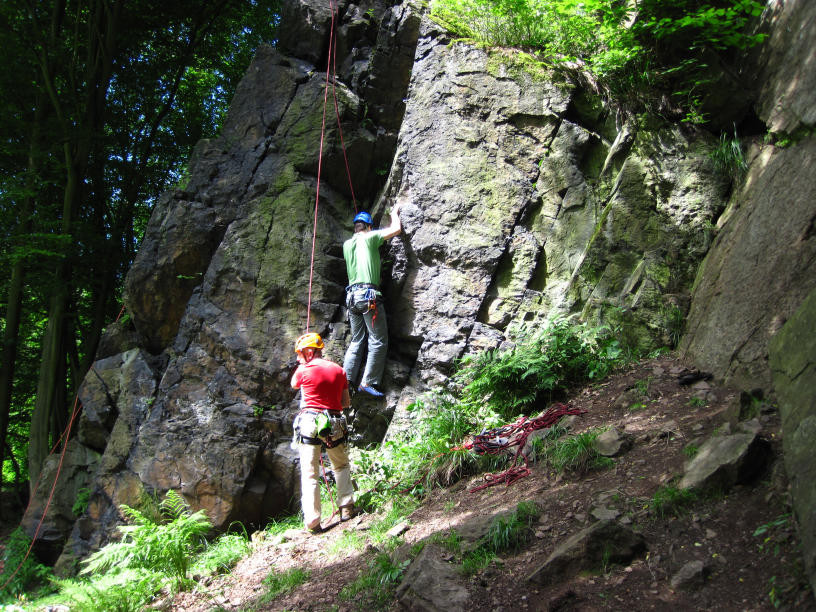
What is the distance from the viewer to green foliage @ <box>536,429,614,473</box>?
4.02 metres

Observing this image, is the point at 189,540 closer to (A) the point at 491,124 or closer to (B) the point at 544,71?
(A) the point at 491,124

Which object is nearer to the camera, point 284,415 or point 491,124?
point 284,415

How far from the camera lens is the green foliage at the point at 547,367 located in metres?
5.62

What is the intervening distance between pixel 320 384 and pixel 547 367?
254cm

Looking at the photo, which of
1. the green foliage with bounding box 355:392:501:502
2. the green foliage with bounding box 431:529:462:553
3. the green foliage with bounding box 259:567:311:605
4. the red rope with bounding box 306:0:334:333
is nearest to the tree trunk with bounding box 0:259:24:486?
the red rope with bounding box 306:0:334:333

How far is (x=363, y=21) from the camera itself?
30.1ft

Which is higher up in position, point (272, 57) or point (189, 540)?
point (272, 57)

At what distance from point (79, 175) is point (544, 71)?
9.58 metres

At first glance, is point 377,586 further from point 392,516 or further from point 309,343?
point 309,343

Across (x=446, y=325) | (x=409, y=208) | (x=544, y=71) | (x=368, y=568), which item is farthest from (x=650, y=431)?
(x=544, y=71)

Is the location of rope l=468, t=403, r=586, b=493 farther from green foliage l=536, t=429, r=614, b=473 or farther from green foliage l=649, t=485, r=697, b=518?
green foliage l=649, t=485, r=697, b=518

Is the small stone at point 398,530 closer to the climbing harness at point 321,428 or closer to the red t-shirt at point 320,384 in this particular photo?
the climbing harness at point 321,428

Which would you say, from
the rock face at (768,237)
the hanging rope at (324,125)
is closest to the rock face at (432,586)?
the rock face at (768,237)

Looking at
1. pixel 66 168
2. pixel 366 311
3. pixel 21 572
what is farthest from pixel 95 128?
pixel 21 572
